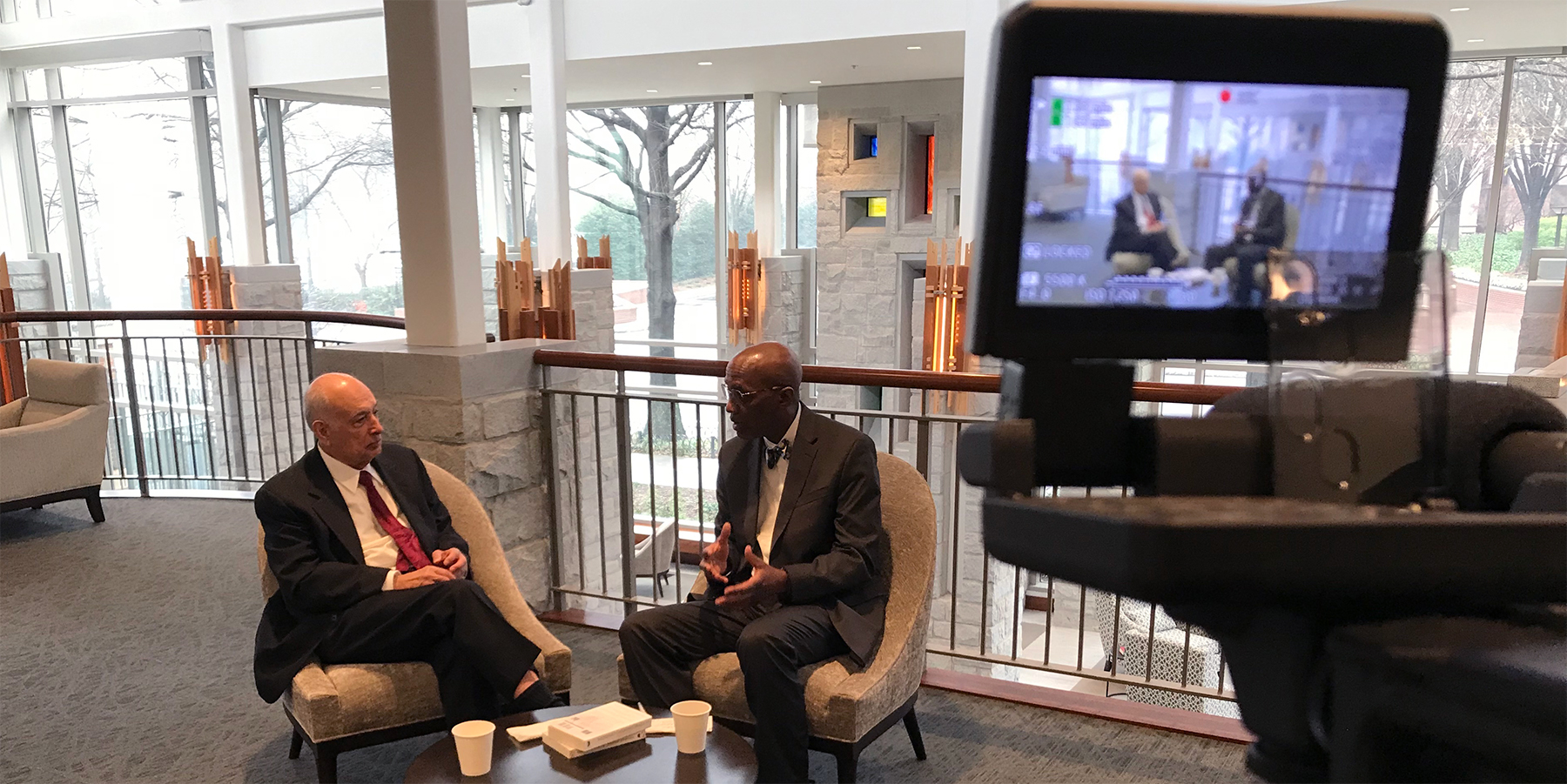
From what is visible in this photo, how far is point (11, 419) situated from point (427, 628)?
13.1 ft

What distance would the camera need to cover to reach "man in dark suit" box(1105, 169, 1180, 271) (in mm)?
432

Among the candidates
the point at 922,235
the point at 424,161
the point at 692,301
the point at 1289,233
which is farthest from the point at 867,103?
the point at 1289,233

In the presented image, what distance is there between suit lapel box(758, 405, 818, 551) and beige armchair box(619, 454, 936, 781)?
29cm

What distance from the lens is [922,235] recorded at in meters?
9.75

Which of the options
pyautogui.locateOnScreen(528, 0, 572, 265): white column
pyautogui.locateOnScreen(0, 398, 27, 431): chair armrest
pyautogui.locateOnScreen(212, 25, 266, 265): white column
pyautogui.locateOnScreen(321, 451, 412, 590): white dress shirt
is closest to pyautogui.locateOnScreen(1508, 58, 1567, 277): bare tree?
pyautogui.locateOnScreen(528, 0, 572, 265): white column

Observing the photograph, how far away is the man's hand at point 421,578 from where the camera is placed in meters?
2.52

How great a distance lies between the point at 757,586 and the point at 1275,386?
1984mm

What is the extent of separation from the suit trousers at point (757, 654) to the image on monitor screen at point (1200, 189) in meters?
1.78

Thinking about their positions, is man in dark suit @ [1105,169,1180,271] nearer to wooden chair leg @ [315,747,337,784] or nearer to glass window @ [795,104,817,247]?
wooden chair leg @ [315,747,337,784]

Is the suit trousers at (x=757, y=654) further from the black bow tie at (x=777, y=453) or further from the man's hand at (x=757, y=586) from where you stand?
the black bow tie at (x=777, y=453)

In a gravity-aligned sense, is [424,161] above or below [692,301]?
above

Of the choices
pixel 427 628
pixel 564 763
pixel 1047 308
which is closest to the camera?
pixel 1047 308

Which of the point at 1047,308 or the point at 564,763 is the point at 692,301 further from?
the point at 1047,308

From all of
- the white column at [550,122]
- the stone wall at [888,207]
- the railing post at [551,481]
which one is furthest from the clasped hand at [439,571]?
the stone wall at [888,207]
